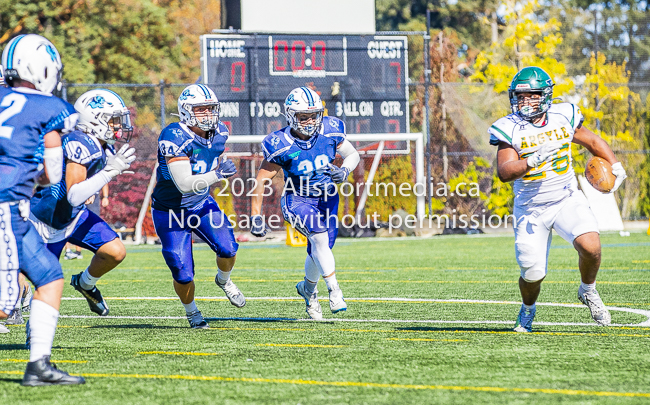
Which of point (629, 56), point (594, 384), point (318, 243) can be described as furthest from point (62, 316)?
point (629, 56)

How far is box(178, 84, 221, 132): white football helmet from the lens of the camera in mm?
6781

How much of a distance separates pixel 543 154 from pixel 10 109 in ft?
11.2

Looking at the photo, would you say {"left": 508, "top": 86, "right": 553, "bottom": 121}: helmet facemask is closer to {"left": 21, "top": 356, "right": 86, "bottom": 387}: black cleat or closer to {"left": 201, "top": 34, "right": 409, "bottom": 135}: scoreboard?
{"left": 21, "top": 356, "right": 86, "bottom": 387}: black cleat

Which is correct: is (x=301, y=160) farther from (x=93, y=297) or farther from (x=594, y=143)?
(x=594, y=143)

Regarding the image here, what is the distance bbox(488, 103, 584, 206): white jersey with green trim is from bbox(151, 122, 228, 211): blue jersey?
7.01ft

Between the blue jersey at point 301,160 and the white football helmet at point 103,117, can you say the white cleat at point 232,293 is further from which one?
the white football helmet at point 103,117

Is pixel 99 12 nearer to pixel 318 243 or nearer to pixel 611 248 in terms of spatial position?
pixel 611 248

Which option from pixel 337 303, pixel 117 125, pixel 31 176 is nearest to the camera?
pixel 31 176

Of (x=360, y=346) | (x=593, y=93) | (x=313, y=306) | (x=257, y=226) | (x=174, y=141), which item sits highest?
(x=593, y=93)

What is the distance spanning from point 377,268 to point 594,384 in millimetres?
7623

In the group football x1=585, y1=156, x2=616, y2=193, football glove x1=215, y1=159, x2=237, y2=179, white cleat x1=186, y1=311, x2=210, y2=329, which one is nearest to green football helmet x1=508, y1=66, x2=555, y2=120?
football x1=585, y1=156, x2=616, y2=193

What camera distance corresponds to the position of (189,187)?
663cm

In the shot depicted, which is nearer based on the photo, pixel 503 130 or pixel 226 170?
pixel 503 130

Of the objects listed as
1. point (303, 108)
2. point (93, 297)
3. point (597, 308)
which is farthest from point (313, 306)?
point (597, 308)
